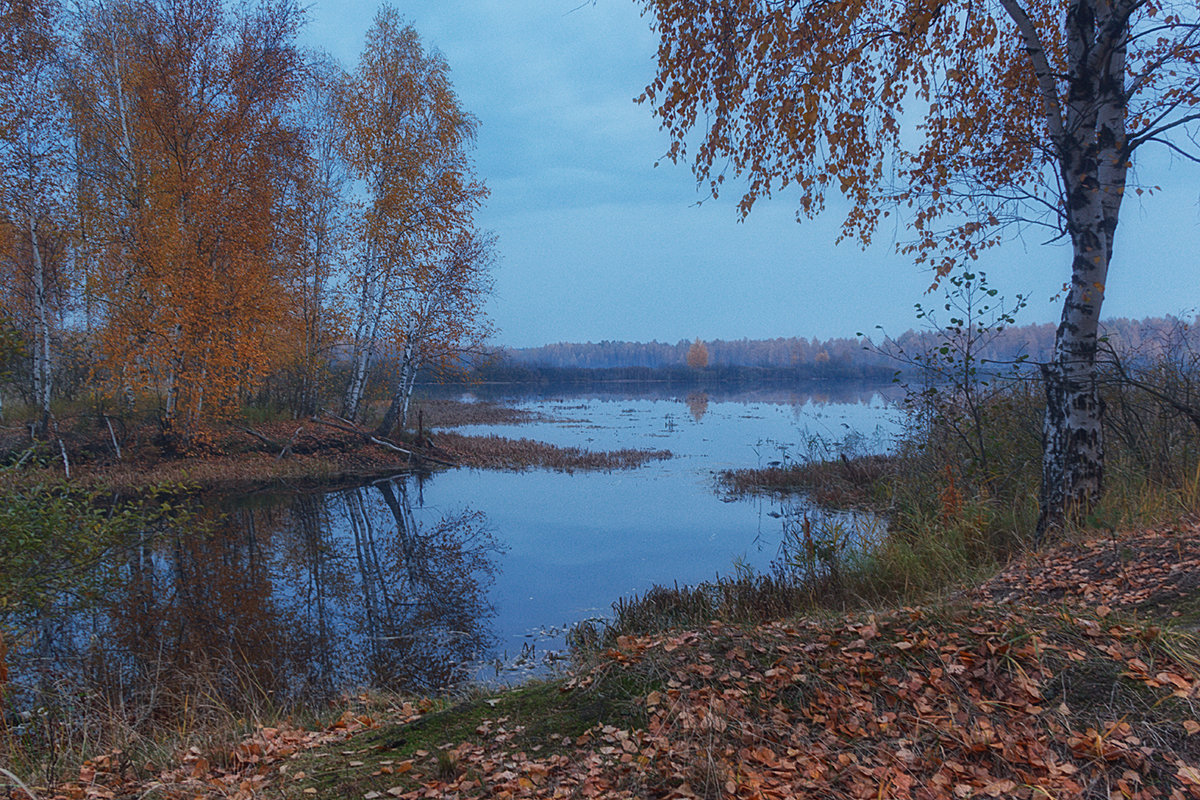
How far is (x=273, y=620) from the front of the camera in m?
8.03

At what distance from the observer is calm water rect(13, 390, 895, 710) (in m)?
6.79

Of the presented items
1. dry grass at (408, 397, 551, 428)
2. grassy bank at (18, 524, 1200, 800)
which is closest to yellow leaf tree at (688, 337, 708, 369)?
dry grass at (408, 397, 551, 428)

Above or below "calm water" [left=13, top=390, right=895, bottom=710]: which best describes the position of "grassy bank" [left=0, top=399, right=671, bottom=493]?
above

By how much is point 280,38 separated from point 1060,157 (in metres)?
17.7

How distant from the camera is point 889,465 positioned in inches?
556

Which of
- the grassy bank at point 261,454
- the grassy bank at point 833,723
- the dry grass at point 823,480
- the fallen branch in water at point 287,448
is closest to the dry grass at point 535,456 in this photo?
the grassy bank at point 261,454

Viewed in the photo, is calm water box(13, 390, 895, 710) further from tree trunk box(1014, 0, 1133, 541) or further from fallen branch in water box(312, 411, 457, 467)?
tree trunk box(1014, 0, 1133, 541)

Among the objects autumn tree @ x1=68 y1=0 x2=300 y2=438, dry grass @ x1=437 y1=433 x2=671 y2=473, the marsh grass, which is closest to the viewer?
the marsh grass

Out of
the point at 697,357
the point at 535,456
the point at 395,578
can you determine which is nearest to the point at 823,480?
the point at 535,456

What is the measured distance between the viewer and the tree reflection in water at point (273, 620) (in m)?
6.30

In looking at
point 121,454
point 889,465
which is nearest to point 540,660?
point 889,465

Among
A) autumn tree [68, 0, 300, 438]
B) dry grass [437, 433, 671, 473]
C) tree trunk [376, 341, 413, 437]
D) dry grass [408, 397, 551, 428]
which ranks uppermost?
autumn tree [68, 0, 300, 438]

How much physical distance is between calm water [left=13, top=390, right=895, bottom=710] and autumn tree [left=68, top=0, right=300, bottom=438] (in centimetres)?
379

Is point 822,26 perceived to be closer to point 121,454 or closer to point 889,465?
point 889,465
